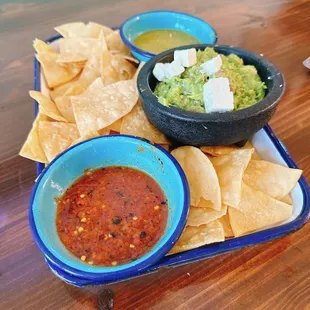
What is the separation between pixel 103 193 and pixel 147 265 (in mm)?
363

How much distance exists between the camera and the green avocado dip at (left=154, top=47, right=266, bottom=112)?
4.57 ft

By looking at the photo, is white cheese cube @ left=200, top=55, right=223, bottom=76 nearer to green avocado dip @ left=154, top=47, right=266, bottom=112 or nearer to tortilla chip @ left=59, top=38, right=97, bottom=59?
green avocado dip @ left=154, top=47, right=266, bottom=112

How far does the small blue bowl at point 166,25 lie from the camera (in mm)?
2078

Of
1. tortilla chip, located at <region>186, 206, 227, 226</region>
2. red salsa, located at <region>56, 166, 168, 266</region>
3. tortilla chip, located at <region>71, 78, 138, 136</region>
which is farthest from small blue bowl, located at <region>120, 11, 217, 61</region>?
tortilla chip, located at <region>186, 206, 227, 226</region>

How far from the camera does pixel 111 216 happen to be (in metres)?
1.23

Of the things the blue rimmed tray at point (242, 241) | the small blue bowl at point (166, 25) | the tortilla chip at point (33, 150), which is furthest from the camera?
the small blue bowl at point (166, 25)

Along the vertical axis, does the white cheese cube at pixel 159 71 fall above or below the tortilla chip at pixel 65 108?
above

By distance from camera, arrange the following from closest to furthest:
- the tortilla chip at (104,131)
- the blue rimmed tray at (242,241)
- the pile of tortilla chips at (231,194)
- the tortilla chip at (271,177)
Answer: the blue rimmed tray at (242,241) → the pile of tortilla chips at (231,194) → the tortilla chip at (271,177) → the tortilla chip at (104,131)

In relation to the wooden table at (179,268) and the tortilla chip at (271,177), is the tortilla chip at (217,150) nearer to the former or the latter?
the tortilla chip at (271,177)

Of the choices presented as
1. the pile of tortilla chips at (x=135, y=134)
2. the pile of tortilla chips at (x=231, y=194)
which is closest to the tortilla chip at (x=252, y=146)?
the pile of tortilla chips at (x=135, y=134)

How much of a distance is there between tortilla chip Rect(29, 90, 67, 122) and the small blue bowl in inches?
23.3

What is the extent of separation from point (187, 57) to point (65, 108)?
23.5 inches

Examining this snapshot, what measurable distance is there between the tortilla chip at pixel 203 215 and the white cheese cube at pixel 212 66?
1.72 feet

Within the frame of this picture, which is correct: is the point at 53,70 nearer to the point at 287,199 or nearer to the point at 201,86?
the point at 201,86
